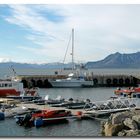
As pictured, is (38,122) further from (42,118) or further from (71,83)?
(71,83)

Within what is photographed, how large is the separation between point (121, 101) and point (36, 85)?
2411 cm

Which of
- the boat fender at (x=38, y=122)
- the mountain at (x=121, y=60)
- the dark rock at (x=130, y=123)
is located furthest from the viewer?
the mountain at (x=121, y=60)

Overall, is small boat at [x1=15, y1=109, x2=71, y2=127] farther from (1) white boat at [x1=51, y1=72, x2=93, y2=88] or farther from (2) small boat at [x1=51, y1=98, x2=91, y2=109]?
(1) white boat at [x1=51, y1=72, x2=93, y2=88]

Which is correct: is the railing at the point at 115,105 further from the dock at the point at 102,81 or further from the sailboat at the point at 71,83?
the dock at the point at 102,81

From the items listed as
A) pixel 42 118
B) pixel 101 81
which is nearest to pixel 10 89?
pixel 42 118

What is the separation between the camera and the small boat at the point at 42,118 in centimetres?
1545

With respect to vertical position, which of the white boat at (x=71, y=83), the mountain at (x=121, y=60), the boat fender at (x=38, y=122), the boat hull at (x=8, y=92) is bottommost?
the boat fender at (x=38, y=122)

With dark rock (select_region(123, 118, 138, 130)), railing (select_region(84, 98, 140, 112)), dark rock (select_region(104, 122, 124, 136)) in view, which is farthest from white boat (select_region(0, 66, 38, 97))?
dark rock (select_region(123, 118, 138, 130))

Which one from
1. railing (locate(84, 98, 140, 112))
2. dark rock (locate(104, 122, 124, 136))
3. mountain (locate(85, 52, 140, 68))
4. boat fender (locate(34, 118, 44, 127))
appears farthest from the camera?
mountain (locate(85, 52, 140, 68))

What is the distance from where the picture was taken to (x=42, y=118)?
51.6 ft

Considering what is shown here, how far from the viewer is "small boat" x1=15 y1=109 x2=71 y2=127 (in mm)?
15447

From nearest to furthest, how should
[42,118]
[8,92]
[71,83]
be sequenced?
[42,118]
[8,92]
[71,83]

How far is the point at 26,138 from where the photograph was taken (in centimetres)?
852

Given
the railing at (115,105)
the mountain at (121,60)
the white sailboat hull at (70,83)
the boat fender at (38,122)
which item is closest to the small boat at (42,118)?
the boat fender at (38,122)
